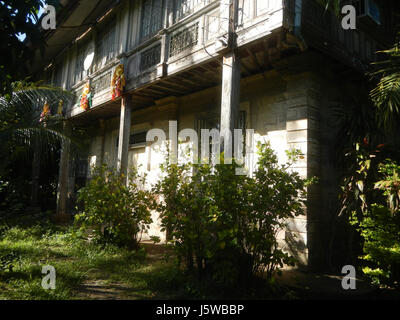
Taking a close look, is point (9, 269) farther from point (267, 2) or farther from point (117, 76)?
point (267, 2)

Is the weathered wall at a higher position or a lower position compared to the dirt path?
higher

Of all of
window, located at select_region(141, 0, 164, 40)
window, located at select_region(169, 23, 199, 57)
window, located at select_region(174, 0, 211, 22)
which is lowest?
window, located at select_region(169, 23, 199, 57)

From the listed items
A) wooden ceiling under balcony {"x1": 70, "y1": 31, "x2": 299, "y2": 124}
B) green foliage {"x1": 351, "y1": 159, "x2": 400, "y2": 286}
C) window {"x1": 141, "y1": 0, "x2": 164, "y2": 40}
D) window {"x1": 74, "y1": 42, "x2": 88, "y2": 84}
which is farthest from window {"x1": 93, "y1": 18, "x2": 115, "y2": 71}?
green foliage {"x1": 351, "y1": 159, "x2": 400, "y2": 286}

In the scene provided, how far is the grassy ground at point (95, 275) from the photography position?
377cm

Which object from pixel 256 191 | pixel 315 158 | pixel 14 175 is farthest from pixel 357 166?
pixel 14 175

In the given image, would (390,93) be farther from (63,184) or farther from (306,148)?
(63,184)

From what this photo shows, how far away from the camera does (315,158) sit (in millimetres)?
5477

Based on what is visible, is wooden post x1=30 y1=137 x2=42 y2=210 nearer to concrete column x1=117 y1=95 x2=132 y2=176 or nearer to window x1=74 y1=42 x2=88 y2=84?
window x1=74 y1=42 x2=88 y2=84

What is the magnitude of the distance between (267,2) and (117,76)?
4152 millimetres

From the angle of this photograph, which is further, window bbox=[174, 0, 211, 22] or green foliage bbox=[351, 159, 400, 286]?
window bbox=[174, 0, 211, 22]

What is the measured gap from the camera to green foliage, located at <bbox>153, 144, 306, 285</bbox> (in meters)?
3.71

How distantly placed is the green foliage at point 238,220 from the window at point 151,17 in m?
4.56

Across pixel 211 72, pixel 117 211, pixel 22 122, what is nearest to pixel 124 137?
pixel 117 211

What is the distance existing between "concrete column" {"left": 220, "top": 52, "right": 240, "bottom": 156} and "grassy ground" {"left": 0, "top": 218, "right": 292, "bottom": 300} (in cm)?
196
